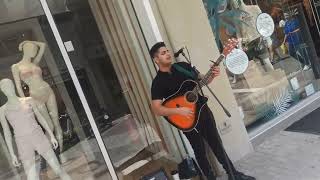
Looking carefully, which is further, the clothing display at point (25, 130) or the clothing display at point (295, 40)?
the clothing display at point (295, 40)

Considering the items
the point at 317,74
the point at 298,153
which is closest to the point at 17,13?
the point at 298,153

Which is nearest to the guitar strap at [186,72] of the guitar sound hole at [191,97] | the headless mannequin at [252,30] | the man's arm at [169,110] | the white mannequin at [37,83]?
the guitar sound hole at [191,97]

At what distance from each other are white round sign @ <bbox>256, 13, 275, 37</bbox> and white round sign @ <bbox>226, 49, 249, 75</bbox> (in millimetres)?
600

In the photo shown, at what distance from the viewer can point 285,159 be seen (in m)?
4.90

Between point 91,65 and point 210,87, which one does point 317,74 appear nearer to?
point 210,87

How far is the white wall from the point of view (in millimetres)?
5152

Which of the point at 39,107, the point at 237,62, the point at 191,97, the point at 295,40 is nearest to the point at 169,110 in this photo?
the point at 191,97

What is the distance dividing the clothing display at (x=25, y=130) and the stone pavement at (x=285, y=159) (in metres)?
2.31

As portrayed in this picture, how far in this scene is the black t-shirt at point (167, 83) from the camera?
4.25m

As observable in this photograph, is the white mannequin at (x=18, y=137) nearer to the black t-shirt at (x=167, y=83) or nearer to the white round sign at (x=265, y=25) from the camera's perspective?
the black t-shirt at (x=167, y=83)

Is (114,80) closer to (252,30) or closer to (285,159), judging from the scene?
(285,159)

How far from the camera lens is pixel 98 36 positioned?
5.23m

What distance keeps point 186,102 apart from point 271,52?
9.46 ft

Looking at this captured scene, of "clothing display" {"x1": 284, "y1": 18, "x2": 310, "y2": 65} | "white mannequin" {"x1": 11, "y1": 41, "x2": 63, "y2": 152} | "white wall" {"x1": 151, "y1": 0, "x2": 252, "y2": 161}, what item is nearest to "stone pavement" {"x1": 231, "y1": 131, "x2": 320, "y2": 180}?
"white wall" {"x1": 151, "y1": 0, "x2": 252, "y2": 161}
